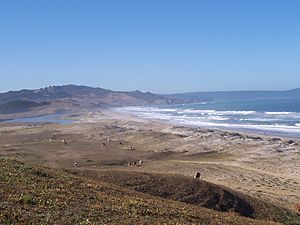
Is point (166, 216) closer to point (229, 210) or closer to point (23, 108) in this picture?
point (229, 210)

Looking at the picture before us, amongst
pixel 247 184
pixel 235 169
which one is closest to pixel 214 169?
pixel 235 169

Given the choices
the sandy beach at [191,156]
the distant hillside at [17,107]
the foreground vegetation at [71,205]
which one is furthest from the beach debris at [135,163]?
the distant hillside at [17,107]

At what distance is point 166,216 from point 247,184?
821 inches

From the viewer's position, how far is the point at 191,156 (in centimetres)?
5481

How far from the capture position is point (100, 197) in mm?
19391

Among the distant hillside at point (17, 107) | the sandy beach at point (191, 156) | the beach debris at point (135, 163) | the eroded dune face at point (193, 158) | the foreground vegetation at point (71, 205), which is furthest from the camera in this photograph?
the distant hillside at point (17, 107)

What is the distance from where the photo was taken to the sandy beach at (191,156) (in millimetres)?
37656

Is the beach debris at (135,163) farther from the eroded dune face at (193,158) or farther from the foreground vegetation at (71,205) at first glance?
the foreground vegetation at (71,205)

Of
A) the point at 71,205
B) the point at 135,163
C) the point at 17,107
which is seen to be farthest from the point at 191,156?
the point at 17,107

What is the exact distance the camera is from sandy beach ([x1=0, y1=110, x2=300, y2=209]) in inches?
1483

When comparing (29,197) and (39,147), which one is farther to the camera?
(39,147)

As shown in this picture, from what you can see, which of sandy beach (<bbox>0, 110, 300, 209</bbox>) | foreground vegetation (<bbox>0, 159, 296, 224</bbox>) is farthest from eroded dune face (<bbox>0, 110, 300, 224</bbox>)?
foreground vegetation (<bbox>0, 159, 296, 224</bbox>)

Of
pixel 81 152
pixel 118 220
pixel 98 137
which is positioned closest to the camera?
pixel 118 220

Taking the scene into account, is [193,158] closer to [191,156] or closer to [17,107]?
[191,156]
